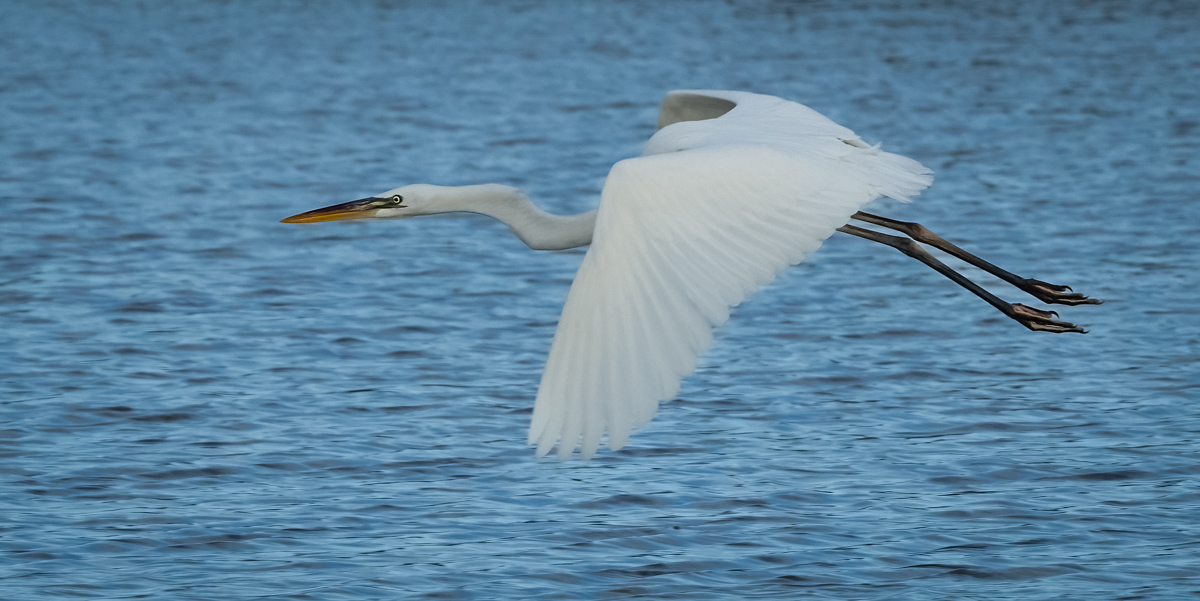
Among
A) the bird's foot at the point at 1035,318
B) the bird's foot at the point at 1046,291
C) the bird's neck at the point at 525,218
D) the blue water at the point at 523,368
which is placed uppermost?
the bird's neck at the point at 525,218

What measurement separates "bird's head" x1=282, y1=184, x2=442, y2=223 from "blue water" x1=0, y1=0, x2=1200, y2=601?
1.18 m

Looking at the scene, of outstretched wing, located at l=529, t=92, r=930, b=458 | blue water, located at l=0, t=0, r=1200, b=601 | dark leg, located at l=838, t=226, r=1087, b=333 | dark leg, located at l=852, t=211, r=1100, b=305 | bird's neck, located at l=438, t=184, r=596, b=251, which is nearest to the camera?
outstretched wing, located at l=529, t=92, r=930, b=458

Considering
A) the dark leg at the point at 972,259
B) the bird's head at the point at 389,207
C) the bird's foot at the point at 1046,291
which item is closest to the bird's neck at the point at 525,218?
the bird's head at the point at 389,207

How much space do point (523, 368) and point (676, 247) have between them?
4.22 metres

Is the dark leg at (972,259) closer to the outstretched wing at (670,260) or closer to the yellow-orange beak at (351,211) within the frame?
the outstretched wing at (670,260)

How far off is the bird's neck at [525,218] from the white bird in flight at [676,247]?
1 cm

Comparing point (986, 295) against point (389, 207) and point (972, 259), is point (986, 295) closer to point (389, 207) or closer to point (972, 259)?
point (972, 259)

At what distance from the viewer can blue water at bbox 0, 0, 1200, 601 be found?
6793 mm

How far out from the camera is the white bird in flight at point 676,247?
4816 millimetres

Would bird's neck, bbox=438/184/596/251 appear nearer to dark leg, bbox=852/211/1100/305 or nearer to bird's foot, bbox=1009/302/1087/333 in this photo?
dark leg, bbox=852/211/1100/305

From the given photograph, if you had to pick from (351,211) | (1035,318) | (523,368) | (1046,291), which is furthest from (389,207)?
(1046,291)

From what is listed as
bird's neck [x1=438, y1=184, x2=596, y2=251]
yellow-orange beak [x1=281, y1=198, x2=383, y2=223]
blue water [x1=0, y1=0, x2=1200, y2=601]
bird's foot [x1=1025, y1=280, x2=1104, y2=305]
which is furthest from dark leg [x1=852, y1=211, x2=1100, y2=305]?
yellow-orange beak [x1=281, y1=198, x2=383, y2=223]

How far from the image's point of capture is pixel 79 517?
7.18 meters

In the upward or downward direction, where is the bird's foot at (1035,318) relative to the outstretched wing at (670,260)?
downward
